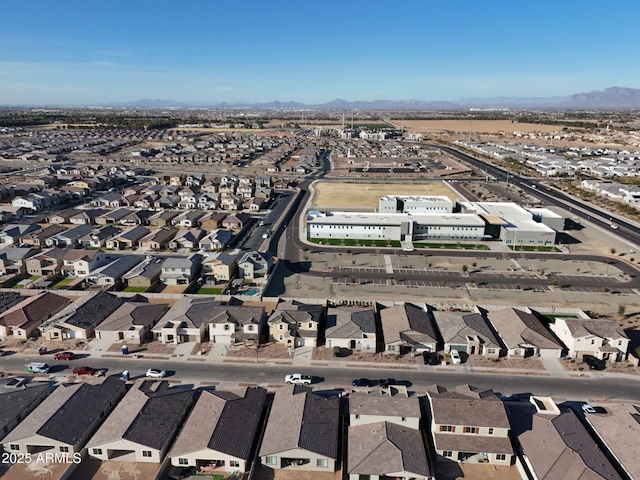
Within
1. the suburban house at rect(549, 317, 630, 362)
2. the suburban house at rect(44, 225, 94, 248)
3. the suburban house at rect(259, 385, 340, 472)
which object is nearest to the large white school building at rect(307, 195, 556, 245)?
the suburban house at rect(549, 317, 630, 362)

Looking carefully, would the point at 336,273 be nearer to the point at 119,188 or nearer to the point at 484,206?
the point at 484,206

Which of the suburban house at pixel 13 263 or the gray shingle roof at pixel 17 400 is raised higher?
the suburban house at pixel 13 263

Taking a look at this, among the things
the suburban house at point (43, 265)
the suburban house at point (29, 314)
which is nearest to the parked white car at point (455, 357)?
the suburban house at point (29, 314)

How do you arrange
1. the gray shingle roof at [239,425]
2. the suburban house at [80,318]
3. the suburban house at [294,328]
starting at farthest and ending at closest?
the suburban house at [80,318], the suburban house at [294,328], the gray shingle roof at [239,425]

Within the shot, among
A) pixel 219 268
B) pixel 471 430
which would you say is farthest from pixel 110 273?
pixel 471 430

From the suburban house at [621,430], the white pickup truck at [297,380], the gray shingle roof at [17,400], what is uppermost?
the gray shingle roof at [17,400]

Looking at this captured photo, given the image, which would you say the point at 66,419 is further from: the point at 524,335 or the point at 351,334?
the point at 524,335

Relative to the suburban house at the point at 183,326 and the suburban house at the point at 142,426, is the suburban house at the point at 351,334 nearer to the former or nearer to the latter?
the suburban house at the point at 183,326
